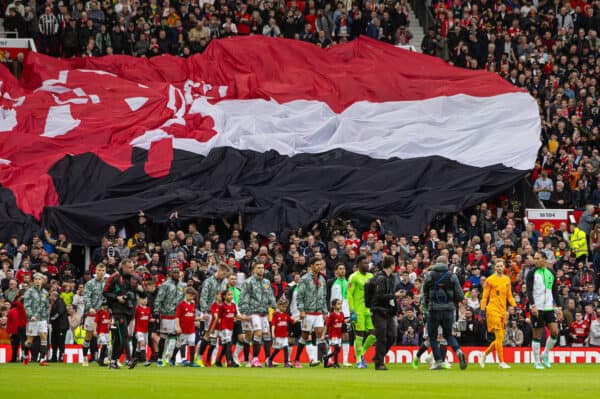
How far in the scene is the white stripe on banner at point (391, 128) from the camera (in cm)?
4062

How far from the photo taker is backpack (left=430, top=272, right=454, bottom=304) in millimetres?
24031

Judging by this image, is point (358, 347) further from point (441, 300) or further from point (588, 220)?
point (588, 220)

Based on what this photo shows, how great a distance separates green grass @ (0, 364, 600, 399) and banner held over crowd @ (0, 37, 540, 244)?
13031mm

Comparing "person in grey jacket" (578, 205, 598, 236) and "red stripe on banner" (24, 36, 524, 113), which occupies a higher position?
"red stripe on banner" (24, 36, 524, 113)

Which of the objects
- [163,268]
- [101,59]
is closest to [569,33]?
[101,59]

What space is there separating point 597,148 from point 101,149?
52.2ft

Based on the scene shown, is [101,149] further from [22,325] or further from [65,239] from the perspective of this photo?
[22,325]

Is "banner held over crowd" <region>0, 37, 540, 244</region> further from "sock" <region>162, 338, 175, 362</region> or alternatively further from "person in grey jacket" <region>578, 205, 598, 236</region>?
"sock" <region>162, 338, 175, 362</region>

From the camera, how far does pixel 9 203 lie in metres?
36.6

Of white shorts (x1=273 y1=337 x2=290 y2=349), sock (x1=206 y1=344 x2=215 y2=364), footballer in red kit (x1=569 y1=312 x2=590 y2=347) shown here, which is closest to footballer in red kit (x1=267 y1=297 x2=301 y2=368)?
white shorts (x1=273 y1=337 x2=290 y2=349)

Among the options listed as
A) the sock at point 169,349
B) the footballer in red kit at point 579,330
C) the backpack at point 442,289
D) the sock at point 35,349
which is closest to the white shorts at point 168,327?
the sock at point 169,349

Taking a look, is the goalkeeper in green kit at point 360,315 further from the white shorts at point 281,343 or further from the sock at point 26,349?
the sock at point 26,349

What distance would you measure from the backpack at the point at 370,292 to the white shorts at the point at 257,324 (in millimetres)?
3321

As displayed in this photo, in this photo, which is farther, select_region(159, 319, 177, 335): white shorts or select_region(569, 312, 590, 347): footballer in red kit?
select_region(569, 312, 590, 347): footballer in red kit
